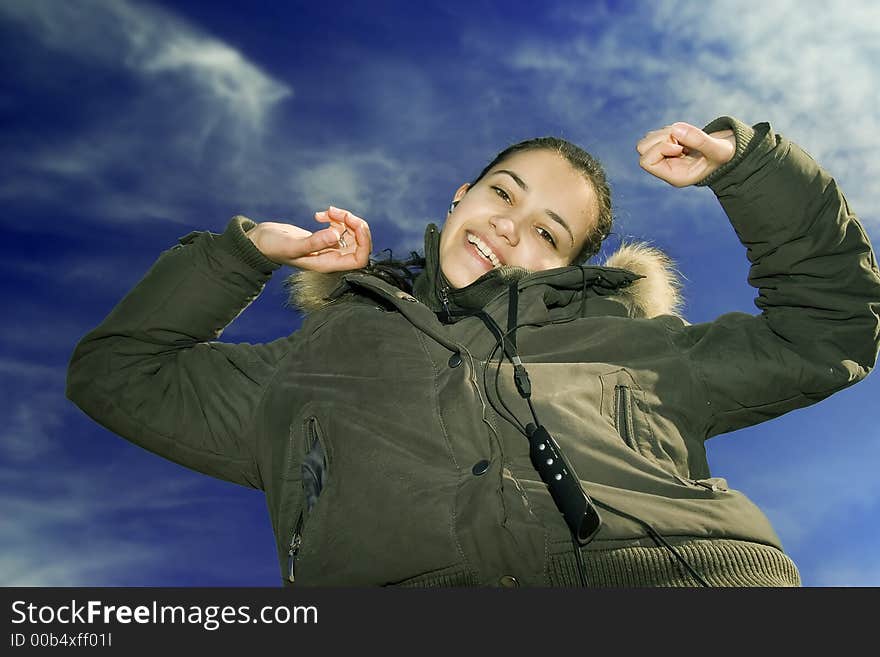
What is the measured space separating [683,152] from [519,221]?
0.89 m

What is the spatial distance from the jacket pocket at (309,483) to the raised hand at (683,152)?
1.58 meters

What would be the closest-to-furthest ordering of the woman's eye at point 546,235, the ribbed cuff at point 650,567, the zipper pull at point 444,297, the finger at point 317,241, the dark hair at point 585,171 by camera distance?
the ribbed cuff at point 650,567 → the finger at point 317,241 → the zipper pull at point 444,297 → the woman's eye at point 546,235 → the dark hair at point 585,171

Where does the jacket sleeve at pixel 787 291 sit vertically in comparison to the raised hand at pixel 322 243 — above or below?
below

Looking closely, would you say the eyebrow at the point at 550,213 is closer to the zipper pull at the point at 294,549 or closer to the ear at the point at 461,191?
the ear at the point at 461,191

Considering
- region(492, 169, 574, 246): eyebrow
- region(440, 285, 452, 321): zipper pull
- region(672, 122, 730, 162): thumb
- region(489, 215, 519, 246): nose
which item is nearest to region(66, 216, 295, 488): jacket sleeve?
region(440, 285, 452, 321): zipper pull

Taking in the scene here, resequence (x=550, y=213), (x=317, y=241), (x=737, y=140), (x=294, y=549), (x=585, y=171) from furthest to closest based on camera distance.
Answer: (x=585, y=171) < (x=550, y=213) < (x=317, y=241) < (x=737, y=140) < (x=294, y=549)

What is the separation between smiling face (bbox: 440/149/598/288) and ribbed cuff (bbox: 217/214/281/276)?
2.62 ft

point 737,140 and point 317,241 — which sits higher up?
point 317,241

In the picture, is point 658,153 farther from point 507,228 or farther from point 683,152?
point 507,228

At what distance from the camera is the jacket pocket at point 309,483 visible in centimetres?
264

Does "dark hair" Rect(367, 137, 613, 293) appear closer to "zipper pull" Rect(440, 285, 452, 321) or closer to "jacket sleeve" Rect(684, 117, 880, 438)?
"zipper pull" Rect(440, 285, 452, 321)

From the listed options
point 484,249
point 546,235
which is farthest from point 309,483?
point 546,235

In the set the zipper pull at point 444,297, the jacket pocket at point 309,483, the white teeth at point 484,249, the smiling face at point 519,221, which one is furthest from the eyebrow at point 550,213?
the jacket pocket at point 309,483

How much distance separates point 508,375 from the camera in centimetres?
271
